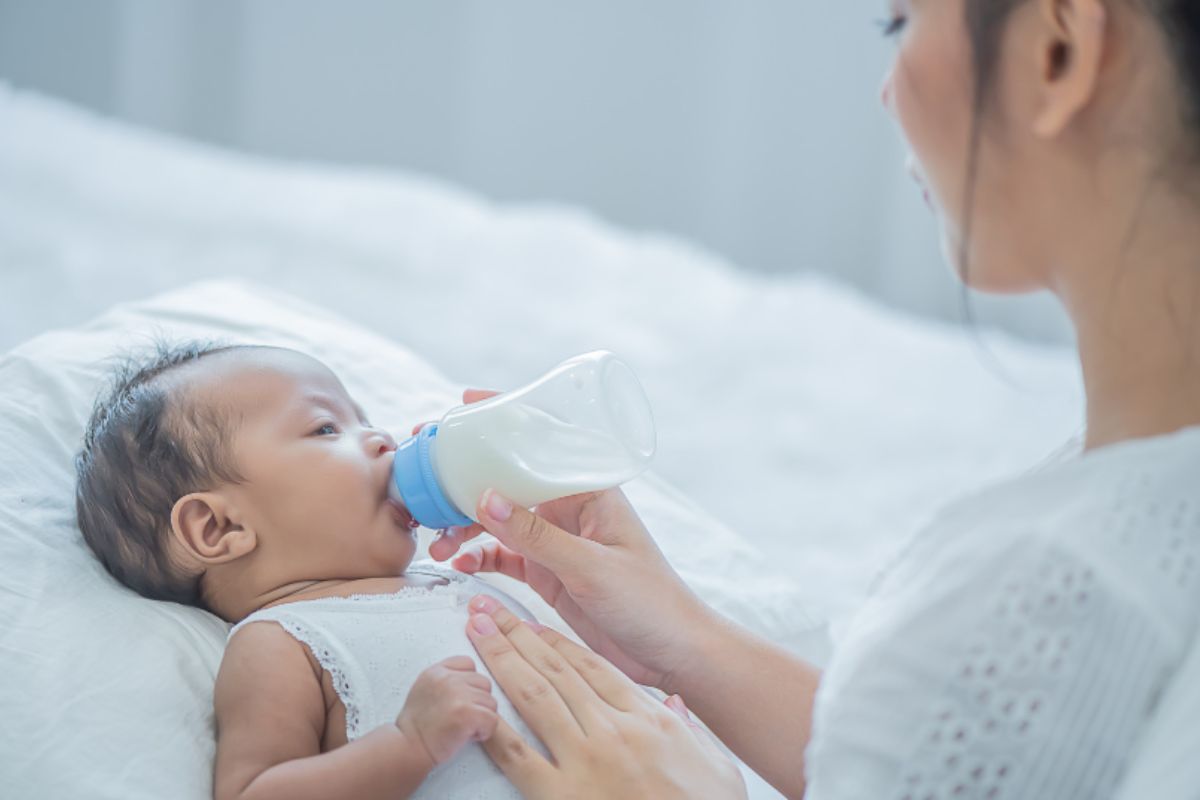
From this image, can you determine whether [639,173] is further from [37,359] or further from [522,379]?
[37,359]

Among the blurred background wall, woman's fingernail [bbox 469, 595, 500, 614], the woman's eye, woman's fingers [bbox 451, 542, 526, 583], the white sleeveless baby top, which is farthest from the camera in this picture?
the blurred background wall

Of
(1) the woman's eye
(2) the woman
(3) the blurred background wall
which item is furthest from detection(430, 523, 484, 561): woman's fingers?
(3) the blurred background wall

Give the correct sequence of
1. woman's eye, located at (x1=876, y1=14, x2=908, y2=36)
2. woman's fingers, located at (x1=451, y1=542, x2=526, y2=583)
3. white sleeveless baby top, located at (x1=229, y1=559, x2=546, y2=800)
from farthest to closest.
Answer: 1. woman's fingers, located at (x1=451, y1=542, x2=526, y2=583)
2. white sleeveless baby top, located at (x1=229, y1=559, x2=546, y2=800)
3. woman's eye, located at (x1=876, y1=14, x2=908, y2=36)

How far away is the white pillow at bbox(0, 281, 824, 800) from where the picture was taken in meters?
0.87

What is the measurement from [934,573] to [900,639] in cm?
5

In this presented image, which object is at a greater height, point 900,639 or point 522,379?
point 900,639

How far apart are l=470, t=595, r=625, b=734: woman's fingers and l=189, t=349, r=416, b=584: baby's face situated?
0.36 feet

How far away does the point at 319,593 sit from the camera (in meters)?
1.04

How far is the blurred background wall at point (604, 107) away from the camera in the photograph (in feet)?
10.5

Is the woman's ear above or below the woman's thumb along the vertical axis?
above

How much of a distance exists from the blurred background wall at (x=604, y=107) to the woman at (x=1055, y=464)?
2631 millimetres

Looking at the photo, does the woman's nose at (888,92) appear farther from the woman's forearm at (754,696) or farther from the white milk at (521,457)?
the woman's forearm at (754,696)

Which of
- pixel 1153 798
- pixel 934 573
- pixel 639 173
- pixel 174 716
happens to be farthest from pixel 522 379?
pixel 639 173

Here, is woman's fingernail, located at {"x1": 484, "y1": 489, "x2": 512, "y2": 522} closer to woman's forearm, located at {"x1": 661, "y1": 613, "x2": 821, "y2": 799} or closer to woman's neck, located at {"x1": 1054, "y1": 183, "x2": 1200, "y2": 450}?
woman's forearm, located at {"x1": 661, "y1": 613, "x2": 821, "y2": 799}
